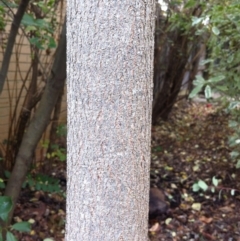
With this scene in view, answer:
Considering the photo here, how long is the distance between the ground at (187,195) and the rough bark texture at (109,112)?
5.68ft

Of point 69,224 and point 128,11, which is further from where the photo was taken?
point 69,224

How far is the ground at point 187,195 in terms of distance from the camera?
312 cm

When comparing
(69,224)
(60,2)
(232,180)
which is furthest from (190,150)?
(69,224)

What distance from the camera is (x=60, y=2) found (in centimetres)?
377

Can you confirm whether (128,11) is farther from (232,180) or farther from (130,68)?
(232,180)

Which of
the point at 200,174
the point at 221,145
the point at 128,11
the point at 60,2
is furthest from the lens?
the point at 221,145

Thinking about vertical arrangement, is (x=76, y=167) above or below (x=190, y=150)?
above

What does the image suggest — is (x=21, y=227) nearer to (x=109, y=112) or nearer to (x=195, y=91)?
(x=109, y=112)

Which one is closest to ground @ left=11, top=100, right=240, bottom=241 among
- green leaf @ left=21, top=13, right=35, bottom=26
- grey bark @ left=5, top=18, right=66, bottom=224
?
grey bark @ left=5, top=18, right=66, bottom=224

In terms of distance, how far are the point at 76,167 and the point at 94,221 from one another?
0.21m

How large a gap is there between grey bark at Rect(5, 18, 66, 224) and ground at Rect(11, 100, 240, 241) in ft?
1.29

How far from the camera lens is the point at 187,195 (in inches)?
150

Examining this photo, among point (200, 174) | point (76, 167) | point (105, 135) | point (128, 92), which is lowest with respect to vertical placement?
point (200, 174)

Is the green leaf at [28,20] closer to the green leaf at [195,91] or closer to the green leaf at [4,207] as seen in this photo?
the green leaf at [4,207]
